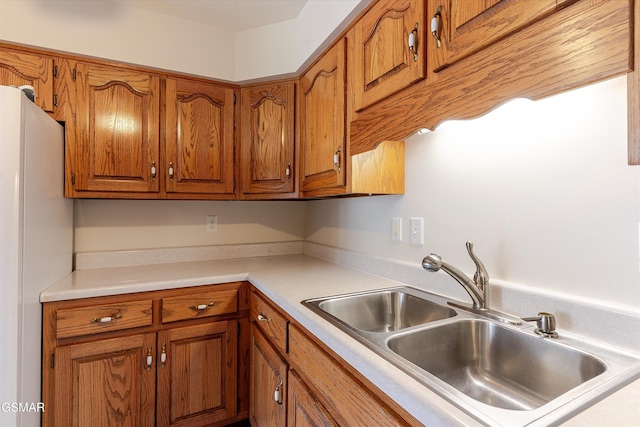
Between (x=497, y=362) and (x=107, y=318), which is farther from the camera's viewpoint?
(x=107, y=318)

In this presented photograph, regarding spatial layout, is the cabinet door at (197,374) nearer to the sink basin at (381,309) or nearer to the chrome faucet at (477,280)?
the sink basin at (381,309)

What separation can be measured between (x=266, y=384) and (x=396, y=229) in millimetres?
930

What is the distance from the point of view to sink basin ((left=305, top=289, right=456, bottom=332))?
48.6 inches

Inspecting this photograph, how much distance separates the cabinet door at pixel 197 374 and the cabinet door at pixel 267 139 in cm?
85

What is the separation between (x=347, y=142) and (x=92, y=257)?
169 cm

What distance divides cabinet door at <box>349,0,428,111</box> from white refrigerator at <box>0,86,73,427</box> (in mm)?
1292

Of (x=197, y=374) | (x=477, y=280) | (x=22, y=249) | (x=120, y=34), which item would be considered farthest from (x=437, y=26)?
(x=197, y=374)

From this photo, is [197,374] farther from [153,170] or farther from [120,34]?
[120,34]

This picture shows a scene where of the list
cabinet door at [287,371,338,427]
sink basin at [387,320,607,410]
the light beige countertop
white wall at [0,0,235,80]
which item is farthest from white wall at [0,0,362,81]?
cabinet door at [287,371,338,427]

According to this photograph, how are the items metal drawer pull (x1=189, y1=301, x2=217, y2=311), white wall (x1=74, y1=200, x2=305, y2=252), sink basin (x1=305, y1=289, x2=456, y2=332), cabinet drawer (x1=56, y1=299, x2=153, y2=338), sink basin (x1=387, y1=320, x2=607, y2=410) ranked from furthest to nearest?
white wall (x1=74, y1=200, x2=305, y2=252) < metal drawer pull (x1=189, y1=301, x2=217, y2=311) < cabinet drawer (x1=56, y1=299, x2=153, y2=338) < sink basin (x1=305, y1=289, x2=456, y2=332) < sink basin (x1=387, y1=320, x2=607, y2=410)

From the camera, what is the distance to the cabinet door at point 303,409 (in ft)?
3.12

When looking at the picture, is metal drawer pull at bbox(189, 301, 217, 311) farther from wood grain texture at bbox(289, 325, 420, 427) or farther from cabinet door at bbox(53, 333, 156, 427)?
wood grain texture at bbox(289, 325, 420, 427)

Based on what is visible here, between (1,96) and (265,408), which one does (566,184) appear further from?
(1,96)

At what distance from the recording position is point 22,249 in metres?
1.20
